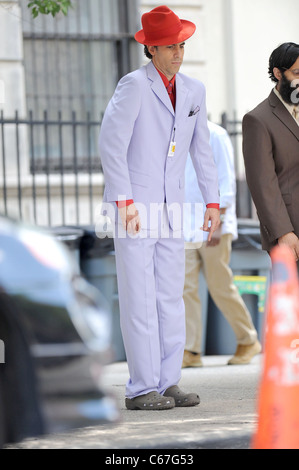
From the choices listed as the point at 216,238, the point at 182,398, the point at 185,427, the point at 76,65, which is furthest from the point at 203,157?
the point at 76,65

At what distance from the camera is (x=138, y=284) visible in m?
5.37

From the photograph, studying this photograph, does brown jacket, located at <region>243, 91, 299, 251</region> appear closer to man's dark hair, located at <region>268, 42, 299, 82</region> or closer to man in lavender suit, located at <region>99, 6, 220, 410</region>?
man's dark hair, located at <region>268, 42, 299, 82</region>

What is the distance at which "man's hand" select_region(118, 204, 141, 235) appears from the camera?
5.24 metres

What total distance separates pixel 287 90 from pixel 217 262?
253 centimetres

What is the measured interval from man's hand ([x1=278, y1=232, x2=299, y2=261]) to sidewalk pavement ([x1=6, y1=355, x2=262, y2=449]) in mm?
823

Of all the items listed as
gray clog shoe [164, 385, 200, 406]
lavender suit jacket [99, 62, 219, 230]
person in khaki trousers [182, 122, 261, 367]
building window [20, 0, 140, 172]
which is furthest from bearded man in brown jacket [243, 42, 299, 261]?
building window [20, 0, 140, 172]

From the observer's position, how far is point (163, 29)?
5.36 m

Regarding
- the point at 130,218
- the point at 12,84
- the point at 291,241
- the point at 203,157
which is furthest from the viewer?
the point at 12,84

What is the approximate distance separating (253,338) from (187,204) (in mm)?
1149

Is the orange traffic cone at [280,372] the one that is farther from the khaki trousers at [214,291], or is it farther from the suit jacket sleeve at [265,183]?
the khaki trousers at [214,291]

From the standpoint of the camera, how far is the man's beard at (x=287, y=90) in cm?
550

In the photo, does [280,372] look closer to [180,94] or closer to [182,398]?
[182,398]

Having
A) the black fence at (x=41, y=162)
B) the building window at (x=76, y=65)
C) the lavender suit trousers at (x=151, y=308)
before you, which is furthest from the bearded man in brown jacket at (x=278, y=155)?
the building window at (x=76, y=65)

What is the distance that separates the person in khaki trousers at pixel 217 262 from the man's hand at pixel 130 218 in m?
2.35
